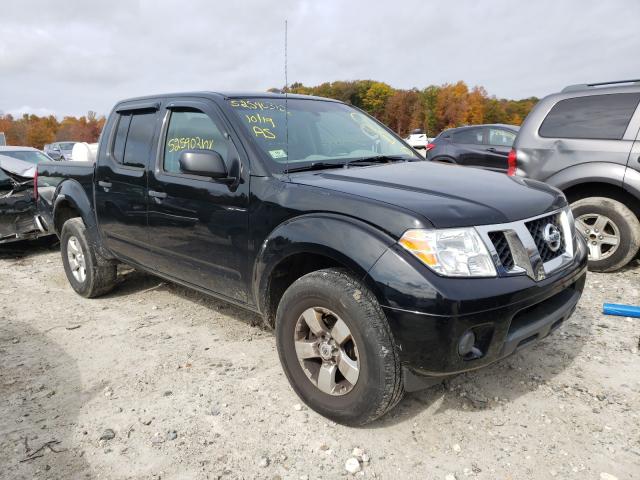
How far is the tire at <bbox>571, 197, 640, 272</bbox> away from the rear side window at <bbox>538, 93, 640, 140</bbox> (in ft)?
2.32

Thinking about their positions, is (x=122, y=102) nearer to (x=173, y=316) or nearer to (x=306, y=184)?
(x=173, y=316)

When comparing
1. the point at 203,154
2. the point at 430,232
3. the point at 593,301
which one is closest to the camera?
the point at 430,232

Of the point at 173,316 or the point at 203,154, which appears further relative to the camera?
the point at 173,316

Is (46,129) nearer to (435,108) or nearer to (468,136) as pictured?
(435,108)

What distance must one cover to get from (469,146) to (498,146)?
638 mm

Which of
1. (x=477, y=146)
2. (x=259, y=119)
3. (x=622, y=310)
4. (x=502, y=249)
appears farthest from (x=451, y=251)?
(x=477, y=146)

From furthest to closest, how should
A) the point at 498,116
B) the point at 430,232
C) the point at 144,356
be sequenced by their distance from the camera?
1. the point at 498,116
2. the point at 144,356
3. the point at 430,232

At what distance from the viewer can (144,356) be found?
11.1 ft

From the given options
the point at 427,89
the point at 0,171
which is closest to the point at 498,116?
the point at 427,89

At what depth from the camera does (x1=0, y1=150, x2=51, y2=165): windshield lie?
7443 mm

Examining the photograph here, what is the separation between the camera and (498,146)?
Answer: 9016 millimetres

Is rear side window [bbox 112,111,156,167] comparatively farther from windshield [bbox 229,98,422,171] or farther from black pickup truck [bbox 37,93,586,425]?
windshield [bbox 229,98,422,171]

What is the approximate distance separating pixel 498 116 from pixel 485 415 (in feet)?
290

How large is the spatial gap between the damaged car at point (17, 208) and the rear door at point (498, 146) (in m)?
7.59
